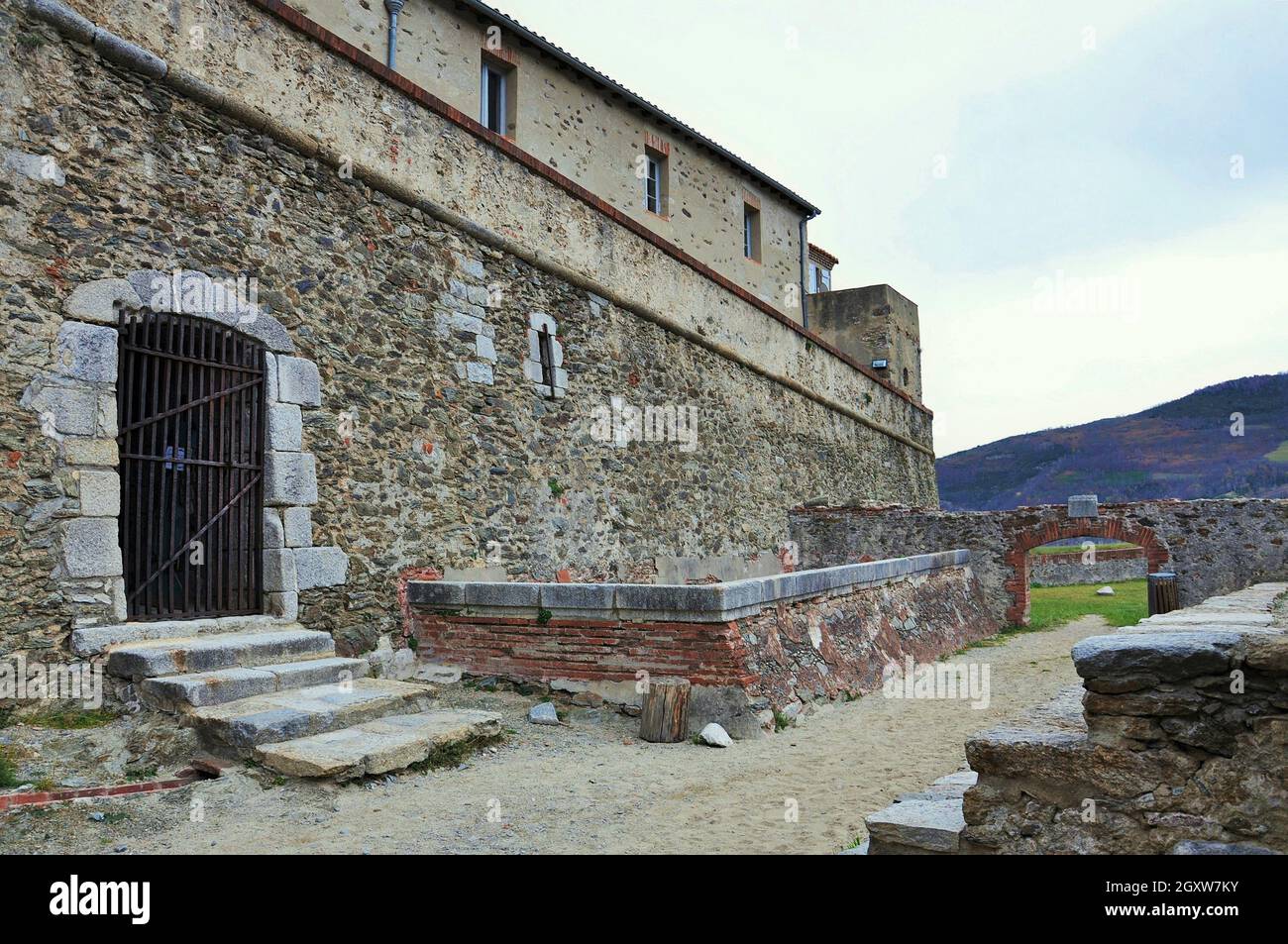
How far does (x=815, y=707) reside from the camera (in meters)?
7.23

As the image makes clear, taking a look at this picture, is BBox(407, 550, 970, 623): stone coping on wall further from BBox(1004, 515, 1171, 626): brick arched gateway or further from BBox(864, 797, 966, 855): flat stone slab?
BBox(1004, 515, 1171, 626): brick arched gateway

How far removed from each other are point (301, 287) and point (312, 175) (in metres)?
1.00

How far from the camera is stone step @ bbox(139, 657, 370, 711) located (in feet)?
16.8

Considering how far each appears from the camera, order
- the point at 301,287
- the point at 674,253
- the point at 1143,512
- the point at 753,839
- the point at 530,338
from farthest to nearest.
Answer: the point at 1143,512 < the point at 674,253 < the point at 530,338 < the point at 301,287 < the point at 753,839

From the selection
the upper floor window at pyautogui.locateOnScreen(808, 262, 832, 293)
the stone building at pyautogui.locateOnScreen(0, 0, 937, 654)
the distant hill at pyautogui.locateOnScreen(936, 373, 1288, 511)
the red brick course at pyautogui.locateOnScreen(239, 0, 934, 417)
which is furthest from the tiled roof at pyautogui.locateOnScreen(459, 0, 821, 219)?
the distant hill at pyautogui.locateOnScreen(936, 373, 1288, 511)

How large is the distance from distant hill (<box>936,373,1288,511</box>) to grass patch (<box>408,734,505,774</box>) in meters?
25.0

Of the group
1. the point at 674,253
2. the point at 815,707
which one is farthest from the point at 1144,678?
the point at 674,253

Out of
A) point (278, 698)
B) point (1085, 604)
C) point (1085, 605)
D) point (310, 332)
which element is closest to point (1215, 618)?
point (278, 698)

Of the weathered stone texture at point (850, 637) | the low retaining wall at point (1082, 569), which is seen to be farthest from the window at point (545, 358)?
the low retaining wall at point (1082, 569)

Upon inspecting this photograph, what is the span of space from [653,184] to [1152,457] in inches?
1011

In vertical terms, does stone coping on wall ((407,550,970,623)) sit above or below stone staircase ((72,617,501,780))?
above

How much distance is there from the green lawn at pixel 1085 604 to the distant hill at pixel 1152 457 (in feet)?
20.1

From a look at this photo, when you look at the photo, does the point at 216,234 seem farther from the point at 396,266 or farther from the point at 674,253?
the point at 674,253

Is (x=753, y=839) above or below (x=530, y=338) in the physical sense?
below
